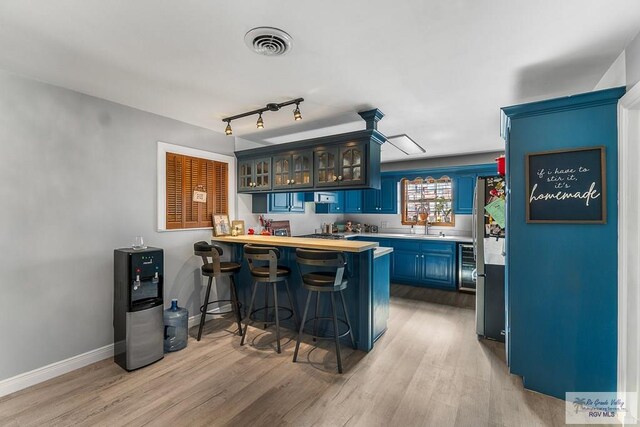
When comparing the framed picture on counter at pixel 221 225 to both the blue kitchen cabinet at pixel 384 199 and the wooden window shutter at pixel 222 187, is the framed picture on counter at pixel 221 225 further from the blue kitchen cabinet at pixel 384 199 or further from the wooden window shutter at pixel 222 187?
the blue kitchen cabinet at pixel 384 199

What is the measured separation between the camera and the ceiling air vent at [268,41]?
1.67m

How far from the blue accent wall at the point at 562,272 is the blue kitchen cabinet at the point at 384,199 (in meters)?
3.66

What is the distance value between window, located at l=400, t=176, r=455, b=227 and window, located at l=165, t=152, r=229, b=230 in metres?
3.68

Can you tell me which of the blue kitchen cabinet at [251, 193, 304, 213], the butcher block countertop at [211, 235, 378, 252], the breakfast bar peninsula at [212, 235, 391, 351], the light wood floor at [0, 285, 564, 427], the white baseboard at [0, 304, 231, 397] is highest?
the blue kitchen cabinet at [251, 193, 304, 213]

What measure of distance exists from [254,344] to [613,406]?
2.80m

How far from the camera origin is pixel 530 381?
2.17 m

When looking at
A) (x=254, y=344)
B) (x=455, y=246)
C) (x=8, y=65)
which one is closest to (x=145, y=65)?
(x=8, y=65)

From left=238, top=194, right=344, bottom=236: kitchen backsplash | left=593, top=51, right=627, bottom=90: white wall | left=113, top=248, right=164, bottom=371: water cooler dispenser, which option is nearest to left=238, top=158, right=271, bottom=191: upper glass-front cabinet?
left=238, top=194, right=344, bottom=236: kitchen backsplash

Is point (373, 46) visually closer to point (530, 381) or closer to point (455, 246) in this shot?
point (530, 381)

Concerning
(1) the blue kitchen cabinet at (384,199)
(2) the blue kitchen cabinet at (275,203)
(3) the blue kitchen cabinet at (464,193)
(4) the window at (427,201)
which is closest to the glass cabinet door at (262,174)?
→ (2) the blue kitchen cabinet at (275,203)

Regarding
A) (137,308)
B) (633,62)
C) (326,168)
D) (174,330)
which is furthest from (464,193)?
(137,308)

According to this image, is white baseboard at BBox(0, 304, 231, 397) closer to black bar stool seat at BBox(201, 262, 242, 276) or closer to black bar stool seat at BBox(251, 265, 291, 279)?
black bar stool seat at BBox(201, 262, 242, 276)

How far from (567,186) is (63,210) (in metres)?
3.91

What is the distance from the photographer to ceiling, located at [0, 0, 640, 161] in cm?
149
